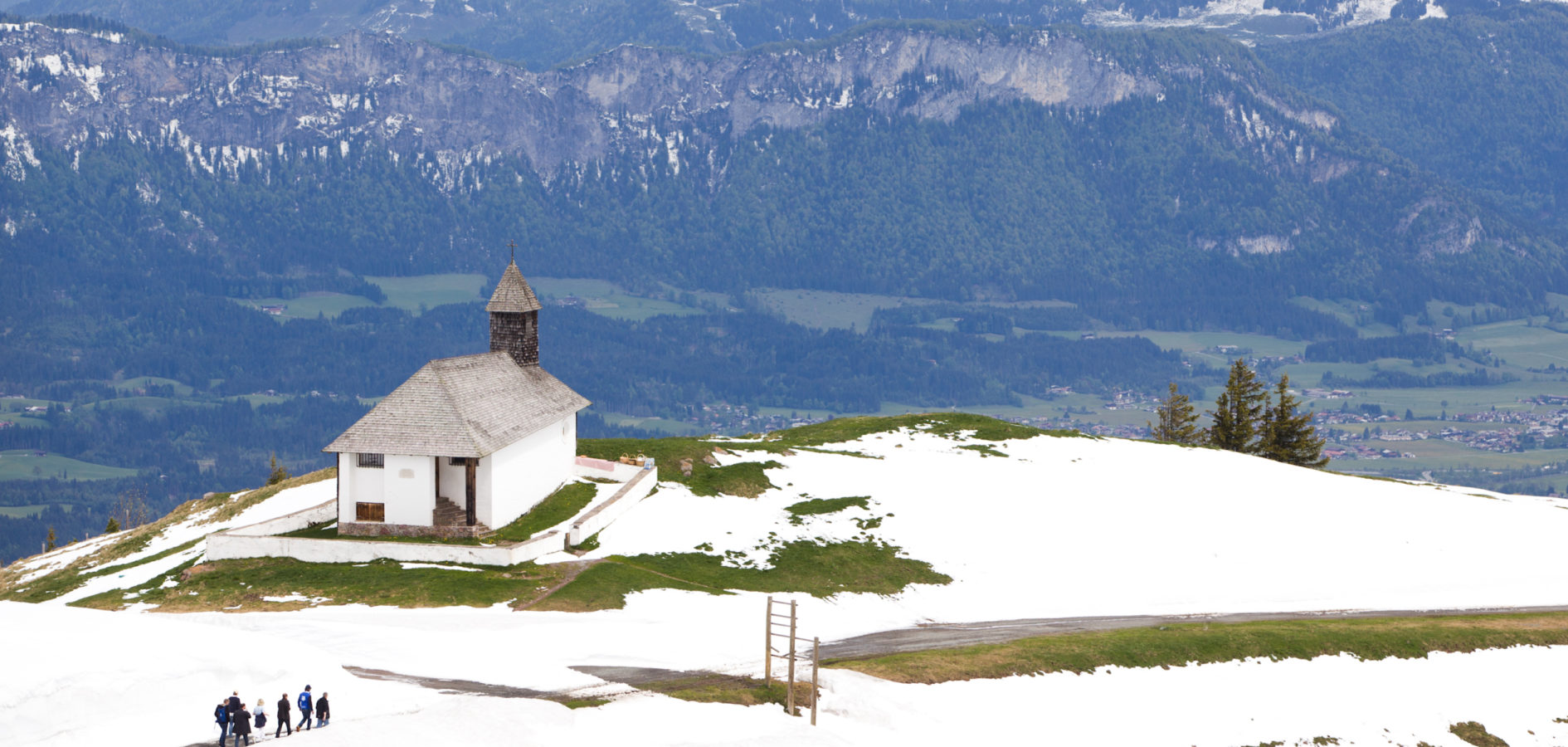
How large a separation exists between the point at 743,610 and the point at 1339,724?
26.6 meters

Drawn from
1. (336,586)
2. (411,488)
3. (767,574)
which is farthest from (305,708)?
(767,574)

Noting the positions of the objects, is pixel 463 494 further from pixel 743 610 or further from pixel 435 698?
pixel 435 698

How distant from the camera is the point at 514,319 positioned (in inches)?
3342

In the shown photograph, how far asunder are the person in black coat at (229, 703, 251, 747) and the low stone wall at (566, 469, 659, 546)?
28.8 meters

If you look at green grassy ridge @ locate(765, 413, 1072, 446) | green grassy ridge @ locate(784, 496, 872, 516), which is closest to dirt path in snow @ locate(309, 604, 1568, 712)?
green grassy ridge @ locate(784, 496, 872, 516)

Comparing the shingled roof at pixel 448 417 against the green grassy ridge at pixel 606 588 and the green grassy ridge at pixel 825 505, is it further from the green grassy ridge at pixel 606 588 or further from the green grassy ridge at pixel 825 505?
the green grassy ridge at pixel 825 505

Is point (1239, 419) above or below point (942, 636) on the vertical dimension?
above

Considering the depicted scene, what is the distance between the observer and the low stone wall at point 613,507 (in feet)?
234

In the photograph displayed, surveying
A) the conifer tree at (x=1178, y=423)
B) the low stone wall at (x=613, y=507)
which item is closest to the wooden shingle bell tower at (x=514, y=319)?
the low stone wall at (x=613, y=507)

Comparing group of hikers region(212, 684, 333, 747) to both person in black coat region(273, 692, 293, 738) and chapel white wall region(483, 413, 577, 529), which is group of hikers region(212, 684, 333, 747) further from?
chapel white wall region(483, 413, 577, 529)

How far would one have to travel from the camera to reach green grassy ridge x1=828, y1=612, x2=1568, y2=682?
5738cm

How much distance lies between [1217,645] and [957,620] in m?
12.8

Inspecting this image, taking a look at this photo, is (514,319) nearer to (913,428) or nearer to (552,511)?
(552,511)

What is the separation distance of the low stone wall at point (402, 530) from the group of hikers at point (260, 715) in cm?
2364
